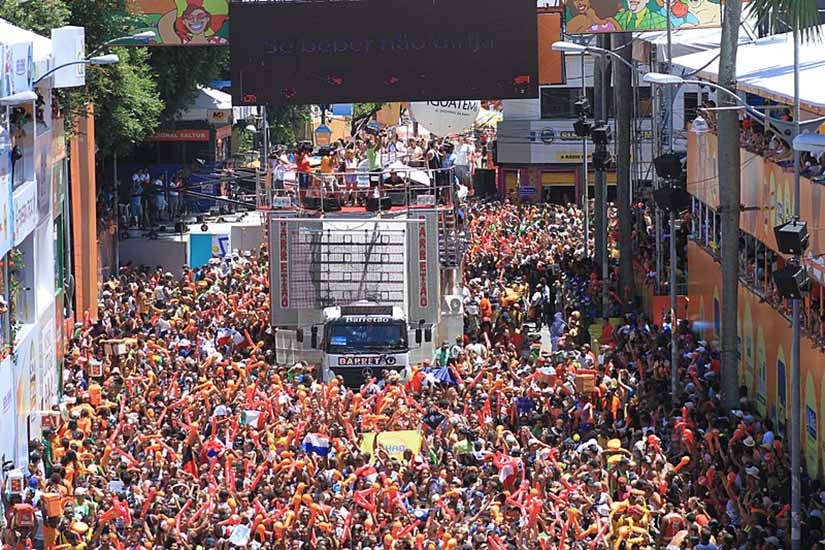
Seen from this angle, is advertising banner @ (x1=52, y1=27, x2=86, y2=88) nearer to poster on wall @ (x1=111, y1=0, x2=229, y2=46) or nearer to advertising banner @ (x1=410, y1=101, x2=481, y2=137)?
poster on wall @ (x1=111, y1=0, x2=229, y2=46)

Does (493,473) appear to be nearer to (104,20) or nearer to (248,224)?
(104,20)

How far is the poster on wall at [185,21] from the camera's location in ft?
131

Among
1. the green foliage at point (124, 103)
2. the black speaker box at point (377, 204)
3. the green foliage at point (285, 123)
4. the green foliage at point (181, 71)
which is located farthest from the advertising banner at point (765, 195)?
the green foliage at point (285, 123)

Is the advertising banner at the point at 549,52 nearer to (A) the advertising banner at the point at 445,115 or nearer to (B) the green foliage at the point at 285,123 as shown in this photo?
(A) the advertising banner at the point at 445,115

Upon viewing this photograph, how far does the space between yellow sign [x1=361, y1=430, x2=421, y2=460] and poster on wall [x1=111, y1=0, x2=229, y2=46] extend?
16506mm

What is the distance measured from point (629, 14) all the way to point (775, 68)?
31.3 ft

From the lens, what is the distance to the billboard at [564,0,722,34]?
39906 mm

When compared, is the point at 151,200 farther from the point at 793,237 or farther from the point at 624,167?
the point at 793,237

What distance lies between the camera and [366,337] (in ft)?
109

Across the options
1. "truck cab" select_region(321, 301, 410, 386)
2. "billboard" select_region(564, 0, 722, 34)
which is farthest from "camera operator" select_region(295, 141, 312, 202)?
"billboard" select_region(564, 0, 722, 34)

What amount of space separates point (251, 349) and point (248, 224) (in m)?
18.9

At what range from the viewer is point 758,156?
3052 centimetres

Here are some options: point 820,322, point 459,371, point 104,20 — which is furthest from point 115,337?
point 820,322

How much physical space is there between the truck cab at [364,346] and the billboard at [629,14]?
9266 millimetres
